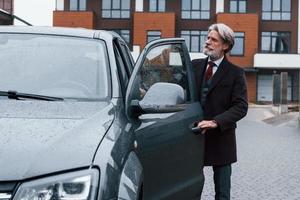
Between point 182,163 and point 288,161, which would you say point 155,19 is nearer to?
point 288,161

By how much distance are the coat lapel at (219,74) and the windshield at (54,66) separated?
133 cm

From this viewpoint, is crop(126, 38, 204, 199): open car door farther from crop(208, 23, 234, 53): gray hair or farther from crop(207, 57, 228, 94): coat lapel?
crop(208, 23, 234, 53): gray hair

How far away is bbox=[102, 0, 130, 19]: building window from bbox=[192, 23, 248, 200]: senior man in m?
59.1

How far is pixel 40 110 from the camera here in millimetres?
4004

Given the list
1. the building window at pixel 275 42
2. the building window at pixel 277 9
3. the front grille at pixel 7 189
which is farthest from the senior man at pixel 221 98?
the building window at pixel 277 9

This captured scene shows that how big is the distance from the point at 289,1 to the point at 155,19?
1212 centimetres

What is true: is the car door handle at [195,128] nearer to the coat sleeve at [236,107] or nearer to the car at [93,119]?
the car at [93,119]

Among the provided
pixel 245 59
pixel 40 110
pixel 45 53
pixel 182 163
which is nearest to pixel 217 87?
pixel 182 163

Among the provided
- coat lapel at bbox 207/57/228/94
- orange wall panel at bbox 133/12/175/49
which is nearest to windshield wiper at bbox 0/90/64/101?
coat lapel at bbox 207/57/228/94

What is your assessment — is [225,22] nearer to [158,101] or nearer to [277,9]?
[277,9]

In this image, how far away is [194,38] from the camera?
63188mm

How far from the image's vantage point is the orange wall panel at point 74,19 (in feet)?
202

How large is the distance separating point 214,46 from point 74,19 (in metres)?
57.1

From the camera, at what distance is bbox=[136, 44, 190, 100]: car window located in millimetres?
4941
